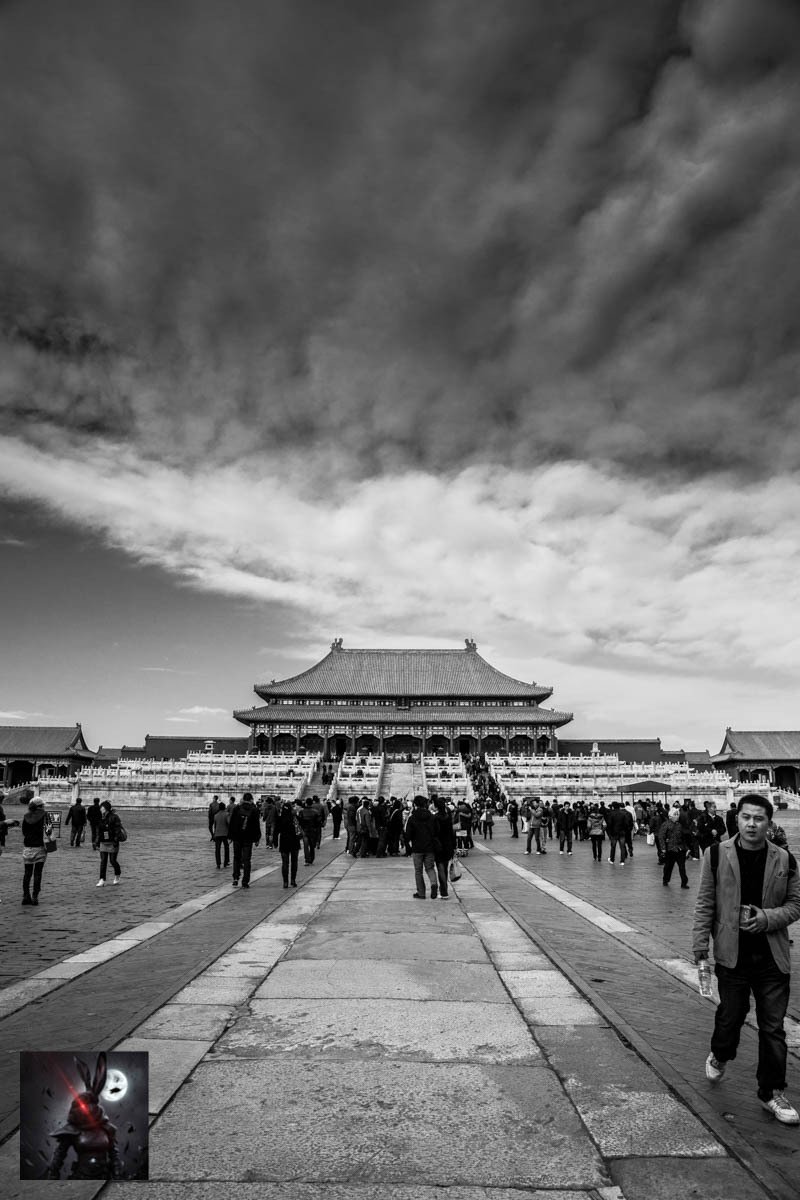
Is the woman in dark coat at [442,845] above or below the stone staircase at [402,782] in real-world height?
above

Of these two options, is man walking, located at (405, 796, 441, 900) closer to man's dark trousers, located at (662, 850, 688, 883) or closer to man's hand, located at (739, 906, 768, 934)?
man's dark trousers, located at (662, 850, 688, 883)

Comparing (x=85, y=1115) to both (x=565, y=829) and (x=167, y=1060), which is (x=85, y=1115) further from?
(x=565, y=829)

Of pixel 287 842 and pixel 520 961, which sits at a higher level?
pixel 287 842

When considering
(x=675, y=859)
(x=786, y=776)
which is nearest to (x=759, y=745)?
(x=786, y=776)

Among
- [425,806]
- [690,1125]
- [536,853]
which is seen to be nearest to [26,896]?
[425,806]

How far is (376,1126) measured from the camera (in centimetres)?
323

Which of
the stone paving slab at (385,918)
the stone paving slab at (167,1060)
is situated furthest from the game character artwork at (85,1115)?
the stone paving slab at (385,918)

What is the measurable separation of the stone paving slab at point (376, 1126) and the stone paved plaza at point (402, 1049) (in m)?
0.01

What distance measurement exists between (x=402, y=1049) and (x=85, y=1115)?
2588 millimetres

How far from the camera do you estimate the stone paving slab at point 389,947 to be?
22.2 feet

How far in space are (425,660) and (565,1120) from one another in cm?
6514

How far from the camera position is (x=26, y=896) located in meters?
10.7

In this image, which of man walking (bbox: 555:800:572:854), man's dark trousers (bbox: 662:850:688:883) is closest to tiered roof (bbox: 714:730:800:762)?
man walking (bbox: 555:800:572:854)

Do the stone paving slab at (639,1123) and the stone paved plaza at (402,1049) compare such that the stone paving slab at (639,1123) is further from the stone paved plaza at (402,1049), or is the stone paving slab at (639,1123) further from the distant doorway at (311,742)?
the distant doorway at (311,742)
